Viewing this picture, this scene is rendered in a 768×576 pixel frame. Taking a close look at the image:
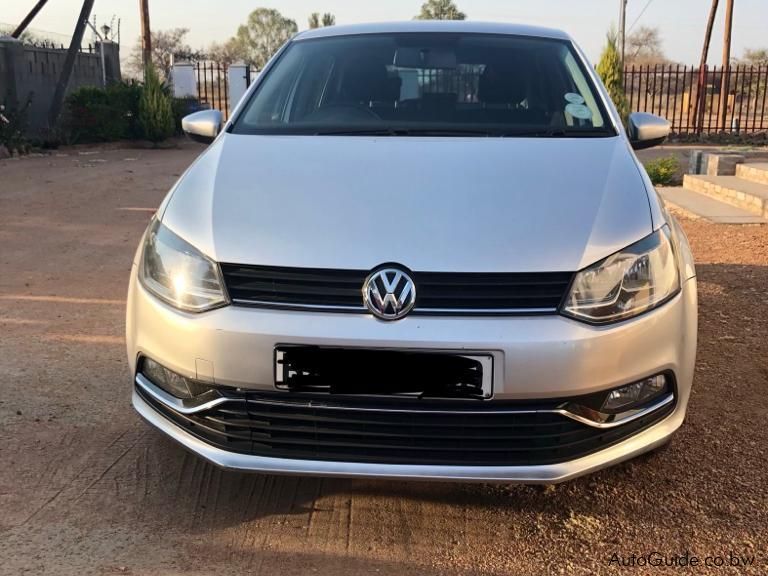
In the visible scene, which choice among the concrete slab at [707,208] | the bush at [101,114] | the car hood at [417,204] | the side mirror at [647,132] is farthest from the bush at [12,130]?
the side mirror at [647,132]

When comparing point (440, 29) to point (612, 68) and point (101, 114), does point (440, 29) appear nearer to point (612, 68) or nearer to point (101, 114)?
point (612, 68)

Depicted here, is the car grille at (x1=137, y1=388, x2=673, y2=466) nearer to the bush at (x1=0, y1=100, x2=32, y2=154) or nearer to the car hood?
the car hood

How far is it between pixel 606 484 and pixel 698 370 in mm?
1272

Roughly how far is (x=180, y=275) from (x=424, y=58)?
186 centimetres

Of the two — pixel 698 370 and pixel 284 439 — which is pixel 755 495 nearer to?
pixel 698 370

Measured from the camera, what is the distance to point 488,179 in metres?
2.51

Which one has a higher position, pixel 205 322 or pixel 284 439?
pixel 205 322

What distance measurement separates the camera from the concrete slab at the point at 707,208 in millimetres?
7387

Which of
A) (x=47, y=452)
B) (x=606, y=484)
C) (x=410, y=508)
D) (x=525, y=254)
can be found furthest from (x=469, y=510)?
(x=47, y=452)

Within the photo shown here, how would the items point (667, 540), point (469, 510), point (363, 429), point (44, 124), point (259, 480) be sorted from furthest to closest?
point (44, 124)
point (259, 480)
point (469, 510)
point (667, 540)
point (363, 429)

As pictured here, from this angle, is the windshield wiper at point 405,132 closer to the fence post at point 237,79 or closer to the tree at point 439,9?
the fence post at point 237,79

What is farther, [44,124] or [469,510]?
[44,124]

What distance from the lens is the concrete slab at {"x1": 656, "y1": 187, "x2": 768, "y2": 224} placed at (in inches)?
291

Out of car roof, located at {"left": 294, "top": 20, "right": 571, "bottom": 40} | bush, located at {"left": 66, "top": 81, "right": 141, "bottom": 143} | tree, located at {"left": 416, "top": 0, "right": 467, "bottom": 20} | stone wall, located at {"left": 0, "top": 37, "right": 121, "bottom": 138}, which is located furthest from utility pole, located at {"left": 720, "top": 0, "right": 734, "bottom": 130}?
tree, located at {"left": 416, "top": 0, "right": 467, "bottom": 20}
